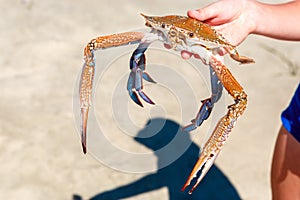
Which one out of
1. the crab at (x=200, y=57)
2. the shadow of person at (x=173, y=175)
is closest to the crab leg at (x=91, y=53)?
the crab at (x=200, y=57)

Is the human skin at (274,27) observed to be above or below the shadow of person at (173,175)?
above

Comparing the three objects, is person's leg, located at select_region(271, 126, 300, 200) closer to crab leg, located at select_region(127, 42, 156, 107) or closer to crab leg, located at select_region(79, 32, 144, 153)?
crab leg, located at select_region(127, 42, 156, 107)

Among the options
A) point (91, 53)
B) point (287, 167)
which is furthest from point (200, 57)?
point (287, 167)

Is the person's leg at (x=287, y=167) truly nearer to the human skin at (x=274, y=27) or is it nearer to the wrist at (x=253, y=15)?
the human skin at (x=274, y=27)

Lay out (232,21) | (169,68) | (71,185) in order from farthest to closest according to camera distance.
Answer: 1. (169,68)
2. (71,185)
3. (232,21)

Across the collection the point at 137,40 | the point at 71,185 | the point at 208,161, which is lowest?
the point at 71,185

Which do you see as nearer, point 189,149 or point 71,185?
point 71,185

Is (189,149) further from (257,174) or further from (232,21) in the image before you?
(232,21)

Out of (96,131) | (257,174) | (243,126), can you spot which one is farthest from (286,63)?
(96,131)
